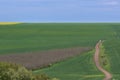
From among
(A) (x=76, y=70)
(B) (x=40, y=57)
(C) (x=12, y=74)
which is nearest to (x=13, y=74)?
(C) (x=12, y=74)

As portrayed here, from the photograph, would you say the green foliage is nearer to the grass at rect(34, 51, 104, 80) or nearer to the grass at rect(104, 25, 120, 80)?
the grass at rect(34, 51, 104, 80)

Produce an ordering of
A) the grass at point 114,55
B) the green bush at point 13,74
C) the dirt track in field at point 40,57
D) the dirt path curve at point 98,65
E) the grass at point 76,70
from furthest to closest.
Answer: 1. the dirt track in field at point 40,57
2. the grass at point 114,55
3. the dirt path curve at point 98,65
4. the grass at point 76,70
5. the green bush at point 13,74

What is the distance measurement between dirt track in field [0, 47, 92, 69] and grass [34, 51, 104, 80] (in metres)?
1.35

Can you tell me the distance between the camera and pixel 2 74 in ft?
75.5

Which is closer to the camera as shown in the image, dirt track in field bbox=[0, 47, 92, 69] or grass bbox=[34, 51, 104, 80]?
grass bbox=[34, 51, 104, 80]

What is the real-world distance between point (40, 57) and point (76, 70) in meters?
8.08

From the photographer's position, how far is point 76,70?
4362 cm

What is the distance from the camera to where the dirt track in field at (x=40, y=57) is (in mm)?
46062

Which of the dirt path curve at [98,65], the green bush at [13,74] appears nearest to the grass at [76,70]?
the dirt path curve at [98,65]

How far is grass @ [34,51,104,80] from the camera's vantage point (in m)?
38.2

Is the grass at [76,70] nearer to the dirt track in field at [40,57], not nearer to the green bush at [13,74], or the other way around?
the dirt track in field at [40,57]

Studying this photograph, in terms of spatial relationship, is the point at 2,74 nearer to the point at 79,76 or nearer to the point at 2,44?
the point at 79,76

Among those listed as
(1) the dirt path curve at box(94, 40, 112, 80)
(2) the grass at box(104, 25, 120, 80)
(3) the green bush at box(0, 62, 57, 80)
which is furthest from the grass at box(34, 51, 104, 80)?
(3) the green bush at box(0, 62, 57, 80)

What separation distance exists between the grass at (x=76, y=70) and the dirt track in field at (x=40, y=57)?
1348mm
